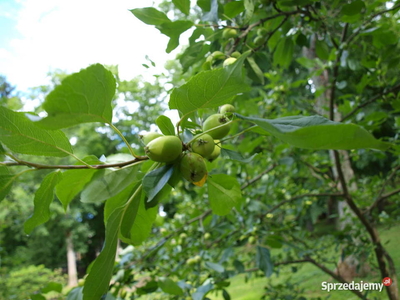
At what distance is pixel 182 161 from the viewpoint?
0.70 m

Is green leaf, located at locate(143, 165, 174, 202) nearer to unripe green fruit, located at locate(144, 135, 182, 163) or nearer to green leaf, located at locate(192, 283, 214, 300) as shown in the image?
unripe green fruit, located at locate(144, 135, 182, 163)

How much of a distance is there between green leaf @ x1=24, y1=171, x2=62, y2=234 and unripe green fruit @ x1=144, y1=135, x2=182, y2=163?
30cm

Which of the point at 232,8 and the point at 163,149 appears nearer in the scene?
the point at 163,149

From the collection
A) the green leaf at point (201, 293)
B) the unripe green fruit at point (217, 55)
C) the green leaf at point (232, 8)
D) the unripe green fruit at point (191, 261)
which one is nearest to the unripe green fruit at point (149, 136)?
the unripe green fruit at point (217, 55)

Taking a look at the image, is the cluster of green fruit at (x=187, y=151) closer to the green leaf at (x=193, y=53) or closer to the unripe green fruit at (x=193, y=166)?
the unripe green fruit at (x=193, y=166)

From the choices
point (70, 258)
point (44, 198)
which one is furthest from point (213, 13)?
point (70, 258)

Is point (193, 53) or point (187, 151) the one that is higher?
point (193, 53)

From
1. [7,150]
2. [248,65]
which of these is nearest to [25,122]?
[7,150]

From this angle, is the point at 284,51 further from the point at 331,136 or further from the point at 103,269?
the point at 103,269

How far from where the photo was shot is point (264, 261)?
203cm

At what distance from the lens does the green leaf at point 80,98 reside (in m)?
0.54

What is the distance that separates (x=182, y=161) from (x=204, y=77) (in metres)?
0.20

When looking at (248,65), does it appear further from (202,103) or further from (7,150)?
(7,150)

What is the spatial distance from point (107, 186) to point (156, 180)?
4.9 inches
